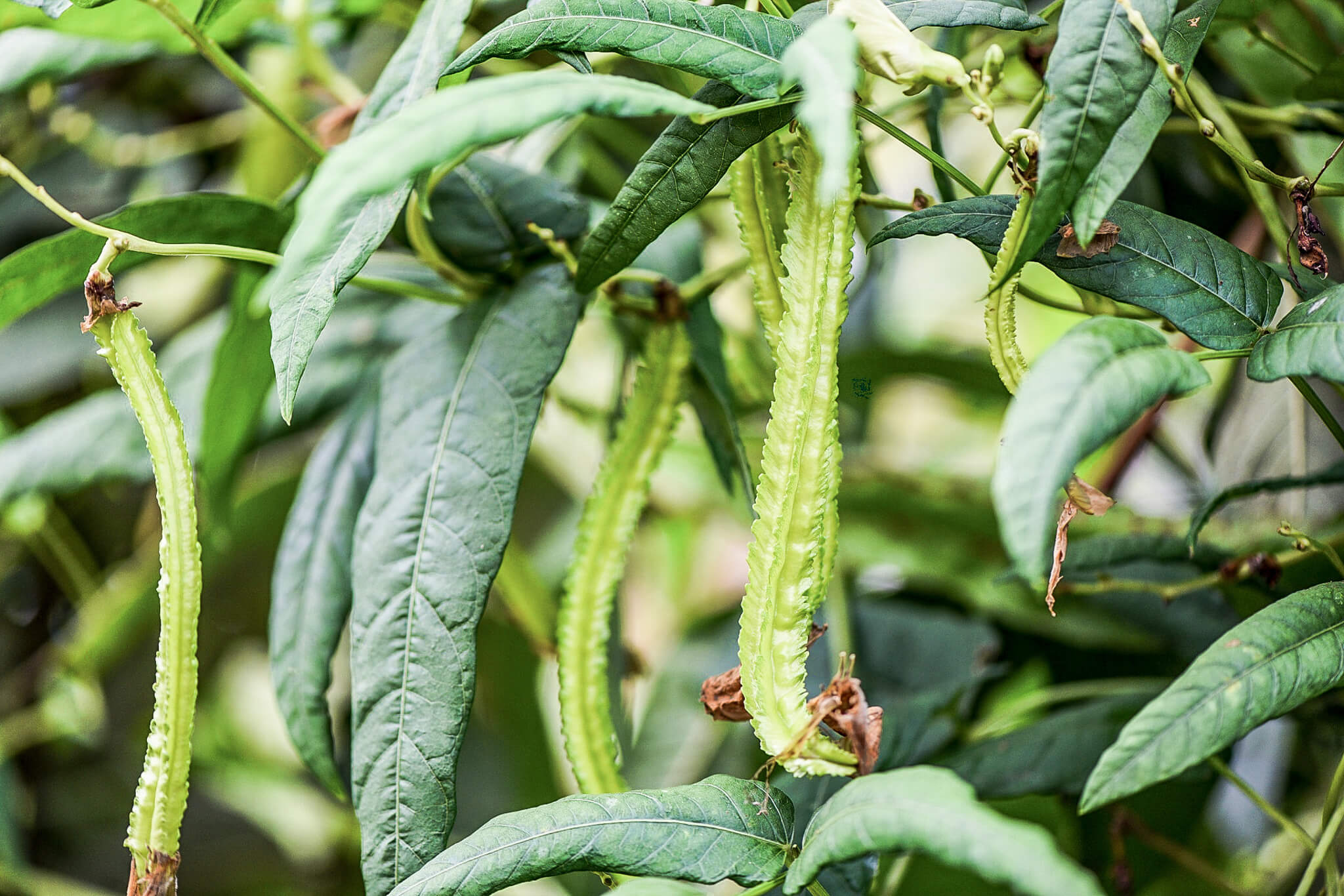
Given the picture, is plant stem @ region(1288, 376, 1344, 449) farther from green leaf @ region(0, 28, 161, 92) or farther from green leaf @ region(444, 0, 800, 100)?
green leaf @ region(0, 28, 161, 92)

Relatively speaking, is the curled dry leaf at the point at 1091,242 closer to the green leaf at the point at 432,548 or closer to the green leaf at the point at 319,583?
the green leaf at the point at 432,548

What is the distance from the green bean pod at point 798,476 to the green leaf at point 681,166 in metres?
0.02

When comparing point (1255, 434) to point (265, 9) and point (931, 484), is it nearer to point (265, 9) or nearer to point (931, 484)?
point (931, 484)

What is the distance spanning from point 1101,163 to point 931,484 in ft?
1.58

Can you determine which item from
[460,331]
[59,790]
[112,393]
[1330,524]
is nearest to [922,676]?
[1330,524]

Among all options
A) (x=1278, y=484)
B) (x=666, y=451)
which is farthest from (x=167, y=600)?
(x=1278, y=484)

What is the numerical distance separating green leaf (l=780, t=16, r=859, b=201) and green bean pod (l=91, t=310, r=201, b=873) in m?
0.25

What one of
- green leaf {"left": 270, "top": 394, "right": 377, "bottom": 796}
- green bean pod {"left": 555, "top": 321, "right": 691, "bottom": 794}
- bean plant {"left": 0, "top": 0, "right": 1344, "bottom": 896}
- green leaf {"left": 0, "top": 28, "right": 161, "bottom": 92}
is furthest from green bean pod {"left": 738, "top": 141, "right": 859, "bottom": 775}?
green leaf {"left": 0, "top": 28, "right": 161, "bottom": 92}

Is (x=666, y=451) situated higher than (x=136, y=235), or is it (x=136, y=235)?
(x=136, y=235)

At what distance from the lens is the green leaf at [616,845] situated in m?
0.30

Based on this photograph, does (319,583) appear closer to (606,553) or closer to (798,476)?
(606,553)

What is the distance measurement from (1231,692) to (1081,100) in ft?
0.55

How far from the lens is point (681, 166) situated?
0.32 m

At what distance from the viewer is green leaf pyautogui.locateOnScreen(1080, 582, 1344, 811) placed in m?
0.25
